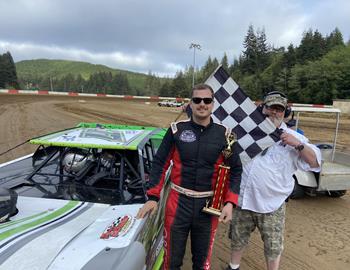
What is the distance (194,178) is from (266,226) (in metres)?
0.79

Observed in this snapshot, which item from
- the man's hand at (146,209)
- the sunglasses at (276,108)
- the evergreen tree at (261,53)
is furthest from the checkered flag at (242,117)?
the evergreen tree at (261,53)

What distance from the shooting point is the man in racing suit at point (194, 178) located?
2.20m

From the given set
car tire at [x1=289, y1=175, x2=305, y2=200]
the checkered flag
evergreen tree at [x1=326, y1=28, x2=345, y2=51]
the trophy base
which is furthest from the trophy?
evergreen tree at [x1=326, y1=28, x2=345, y2=51]

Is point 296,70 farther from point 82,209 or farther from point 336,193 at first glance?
point 82,209

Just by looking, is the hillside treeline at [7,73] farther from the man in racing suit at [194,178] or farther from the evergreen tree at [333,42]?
the man in racing suit at [194,178]

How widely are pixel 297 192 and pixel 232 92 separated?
3458 mm

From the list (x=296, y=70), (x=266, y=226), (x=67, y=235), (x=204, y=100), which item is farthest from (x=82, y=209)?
(x=296, y=70)

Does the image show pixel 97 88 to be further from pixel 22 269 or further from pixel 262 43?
pixel 22 269

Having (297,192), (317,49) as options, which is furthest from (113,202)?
(317,49)

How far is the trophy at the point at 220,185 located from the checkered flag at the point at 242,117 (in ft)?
1.28

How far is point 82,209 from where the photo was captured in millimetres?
2527

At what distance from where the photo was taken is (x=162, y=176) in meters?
2.30

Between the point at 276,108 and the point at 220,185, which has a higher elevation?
the point at 276,108

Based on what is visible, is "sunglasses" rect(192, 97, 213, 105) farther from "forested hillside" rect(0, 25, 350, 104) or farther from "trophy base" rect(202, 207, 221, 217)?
"forested hillside" rect(0, 25, 350, 104)
